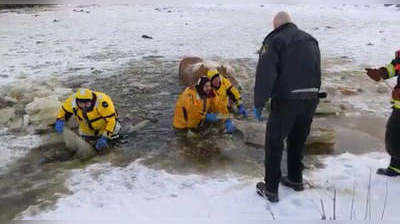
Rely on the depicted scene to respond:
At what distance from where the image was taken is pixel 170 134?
21.5ft

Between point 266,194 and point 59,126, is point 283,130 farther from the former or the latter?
point 59,126

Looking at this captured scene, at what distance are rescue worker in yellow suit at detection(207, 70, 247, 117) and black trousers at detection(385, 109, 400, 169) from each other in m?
2.90

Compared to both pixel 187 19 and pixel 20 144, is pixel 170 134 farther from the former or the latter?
pixel 187 19

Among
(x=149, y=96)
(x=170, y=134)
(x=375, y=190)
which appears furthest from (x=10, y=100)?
(x=375, y=190)

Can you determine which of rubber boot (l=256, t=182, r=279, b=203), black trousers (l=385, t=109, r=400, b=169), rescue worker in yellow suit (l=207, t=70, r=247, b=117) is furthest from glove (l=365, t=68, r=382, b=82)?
rescue worker in yellow suit (l=207, t=70, r=247, b=117)

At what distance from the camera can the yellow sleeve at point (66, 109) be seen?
6.23m

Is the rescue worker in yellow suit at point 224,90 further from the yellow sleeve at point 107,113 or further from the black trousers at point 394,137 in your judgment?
the black trousers at point 394,137

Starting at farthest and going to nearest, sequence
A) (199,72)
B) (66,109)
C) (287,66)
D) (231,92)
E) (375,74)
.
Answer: (199,72) → (231,92) → (66,109) → (375,74) → (287,66)

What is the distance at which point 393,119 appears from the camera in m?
4.40

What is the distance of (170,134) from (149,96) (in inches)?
82.4

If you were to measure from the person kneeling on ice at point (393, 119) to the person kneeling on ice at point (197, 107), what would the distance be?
250cm

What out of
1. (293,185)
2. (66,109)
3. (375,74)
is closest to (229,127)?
(293,185)

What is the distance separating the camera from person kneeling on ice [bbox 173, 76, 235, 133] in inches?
257

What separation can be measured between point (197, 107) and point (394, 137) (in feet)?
9.99
